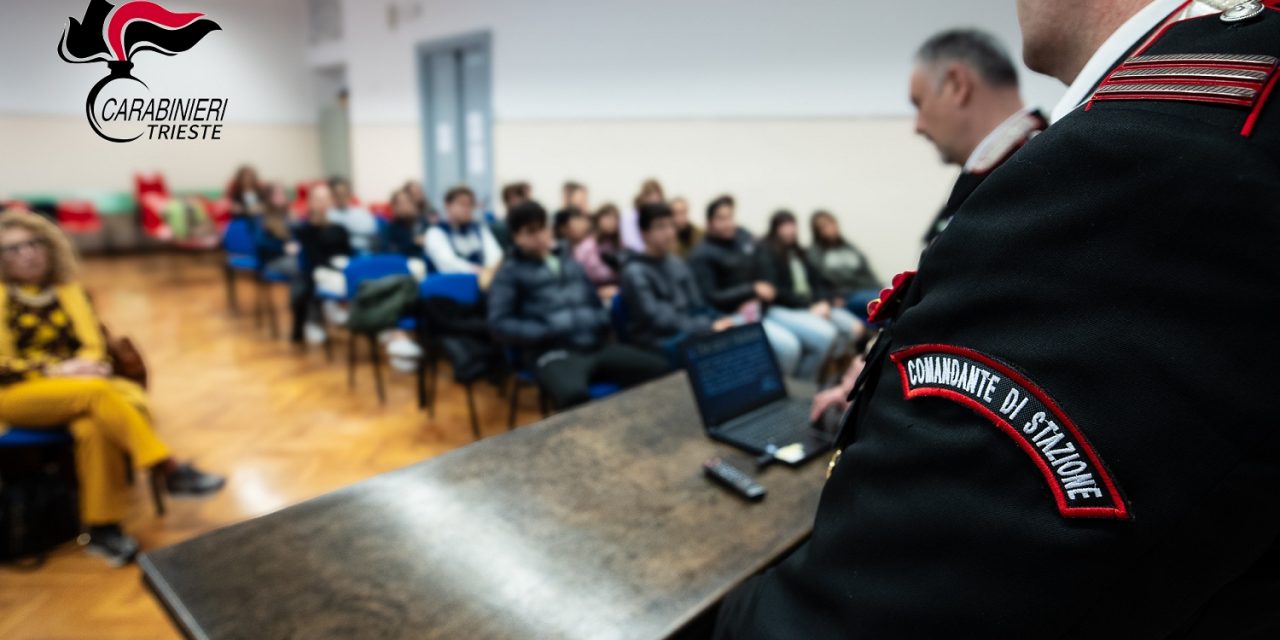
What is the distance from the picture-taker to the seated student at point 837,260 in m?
4.74

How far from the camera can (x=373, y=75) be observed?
823 cm

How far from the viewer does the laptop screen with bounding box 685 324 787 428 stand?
1.51m

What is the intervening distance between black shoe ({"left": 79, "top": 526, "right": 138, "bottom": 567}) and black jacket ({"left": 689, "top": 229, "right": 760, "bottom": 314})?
2986 millimetres

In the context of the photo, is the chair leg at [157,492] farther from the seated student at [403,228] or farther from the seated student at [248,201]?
the seated student at [403,228]

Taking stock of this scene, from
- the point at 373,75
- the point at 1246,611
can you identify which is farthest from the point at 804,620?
the point at 373,75

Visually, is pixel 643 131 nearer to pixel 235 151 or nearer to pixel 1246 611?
pixel 235 151

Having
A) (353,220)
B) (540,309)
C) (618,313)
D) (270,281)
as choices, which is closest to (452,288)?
(540,309)

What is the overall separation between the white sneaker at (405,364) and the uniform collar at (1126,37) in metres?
4.10

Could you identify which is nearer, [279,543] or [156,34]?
[156,34]

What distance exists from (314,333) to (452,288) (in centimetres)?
210

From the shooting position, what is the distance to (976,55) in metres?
1.56

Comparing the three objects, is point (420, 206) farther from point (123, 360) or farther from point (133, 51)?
point (133, 51)

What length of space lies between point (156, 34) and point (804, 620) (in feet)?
2.80

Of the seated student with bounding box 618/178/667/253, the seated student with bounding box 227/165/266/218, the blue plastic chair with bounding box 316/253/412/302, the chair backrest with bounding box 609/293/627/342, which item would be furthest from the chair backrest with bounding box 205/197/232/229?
the seated student with bounding box 618/178/667/253
